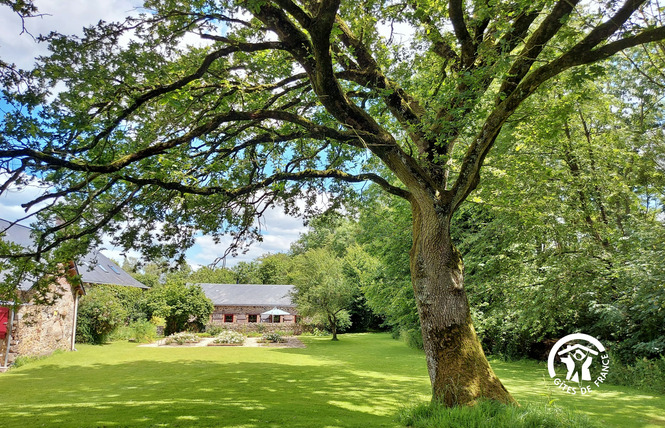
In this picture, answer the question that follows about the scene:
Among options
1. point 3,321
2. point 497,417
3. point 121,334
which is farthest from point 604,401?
point 121,334

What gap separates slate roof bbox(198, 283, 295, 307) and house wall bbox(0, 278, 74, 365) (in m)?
20.7

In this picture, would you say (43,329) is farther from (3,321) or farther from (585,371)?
(585,371)

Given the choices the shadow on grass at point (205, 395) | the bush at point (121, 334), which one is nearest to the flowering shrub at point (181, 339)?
the bush at point (121, 334)

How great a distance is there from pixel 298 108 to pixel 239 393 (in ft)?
24.3

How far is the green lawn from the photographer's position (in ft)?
22.7

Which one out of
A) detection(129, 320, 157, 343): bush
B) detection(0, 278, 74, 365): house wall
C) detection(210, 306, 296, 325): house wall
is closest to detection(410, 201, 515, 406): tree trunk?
detection(0, 278, 74, 365): house wall

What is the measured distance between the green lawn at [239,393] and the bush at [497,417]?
1149mm

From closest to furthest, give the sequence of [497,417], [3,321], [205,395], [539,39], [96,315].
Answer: [497,417] < [539,39] < [205,395] < [3,321] < [96,315]

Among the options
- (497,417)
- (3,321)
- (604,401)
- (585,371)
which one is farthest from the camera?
(3,321)

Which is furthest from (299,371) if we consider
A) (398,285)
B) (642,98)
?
(642,98)

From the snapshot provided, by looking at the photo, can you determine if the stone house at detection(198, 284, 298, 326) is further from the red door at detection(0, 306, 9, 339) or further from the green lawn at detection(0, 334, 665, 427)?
the red door at detection(0, 306, 9, 339)

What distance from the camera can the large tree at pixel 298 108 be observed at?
5336mm

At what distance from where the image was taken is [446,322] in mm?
6184

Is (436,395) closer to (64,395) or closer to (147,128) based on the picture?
(147,128)
